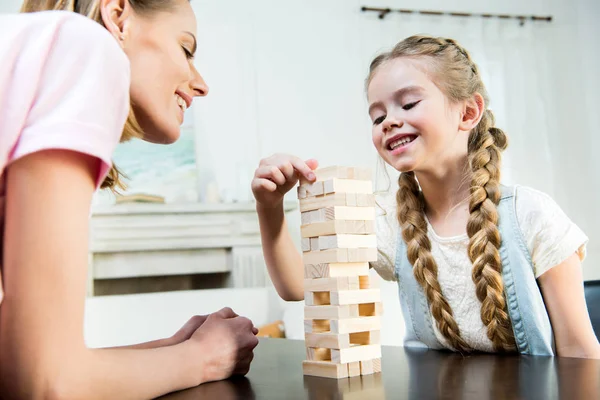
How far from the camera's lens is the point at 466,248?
129cm

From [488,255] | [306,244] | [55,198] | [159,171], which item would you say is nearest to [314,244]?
[306,244]

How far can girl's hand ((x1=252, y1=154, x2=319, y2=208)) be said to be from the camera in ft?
2.85

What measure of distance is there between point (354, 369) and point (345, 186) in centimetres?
22

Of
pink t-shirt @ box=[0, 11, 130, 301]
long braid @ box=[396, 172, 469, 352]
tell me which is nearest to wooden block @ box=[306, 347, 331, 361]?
pink t-shirt @ box=[0, 11, 130, 301]

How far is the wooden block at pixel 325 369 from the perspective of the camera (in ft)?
2.43

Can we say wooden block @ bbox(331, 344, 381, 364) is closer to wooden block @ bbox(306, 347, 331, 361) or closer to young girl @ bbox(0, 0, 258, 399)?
wooden block @ bbox(306, 347, 331, 361)

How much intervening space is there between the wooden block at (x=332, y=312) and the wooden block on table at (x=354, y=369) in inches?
2.2

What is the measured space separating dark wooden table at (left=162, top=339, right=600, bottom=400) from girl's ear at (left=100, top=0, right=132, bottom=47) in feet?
1.55

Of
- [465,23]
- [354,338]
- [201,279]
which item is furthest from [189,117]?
[354,338]

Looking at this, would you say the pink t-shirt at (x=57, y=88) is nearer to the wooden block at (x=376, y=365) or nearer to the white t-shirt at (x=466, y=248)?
the wooden block at (x=376, y=365)

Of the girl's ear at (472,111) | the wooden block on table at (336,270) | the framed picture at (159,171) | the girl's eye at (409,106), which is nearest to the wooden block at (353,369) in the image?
the wooden block on table at (336,270)

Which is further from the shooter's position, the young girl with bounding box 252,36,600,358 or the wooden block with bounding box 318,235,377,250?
the young girl with bounding box 252,36,600,358

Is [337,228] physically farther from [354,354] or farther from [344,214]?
[354,354]

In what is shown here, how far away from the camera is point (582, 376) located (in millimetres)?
636
